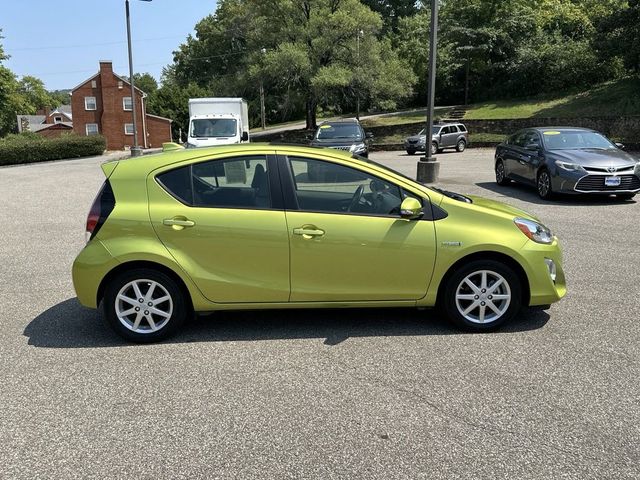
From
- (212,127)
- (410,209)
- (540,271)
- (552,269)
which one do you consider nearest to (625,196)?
(552,269)

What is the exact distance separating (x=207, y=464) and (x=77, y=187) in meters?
15.6

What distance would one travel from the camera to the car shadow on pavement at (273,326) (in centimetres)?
467

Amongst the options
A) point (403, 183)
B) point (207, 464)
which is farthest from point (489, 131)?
point (207, 464)

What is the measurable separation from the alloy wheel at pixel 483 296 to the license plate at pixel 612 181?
7595 millimetres

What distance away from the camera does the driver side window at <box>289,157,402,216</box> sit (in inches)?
181

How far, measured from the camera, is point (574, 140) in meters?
12.0

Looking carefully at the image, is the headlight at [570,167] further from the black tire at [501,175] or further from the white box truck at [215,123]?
the white box truck at [215,123]

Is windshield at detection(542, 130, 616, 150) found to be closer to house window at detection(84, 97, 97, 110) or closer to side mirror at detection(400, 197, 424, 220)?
side mirror at detection(400, 197, 424, 220)

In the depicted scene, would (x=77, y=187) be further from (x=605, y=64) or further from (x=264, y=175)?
(x=605, y=64)

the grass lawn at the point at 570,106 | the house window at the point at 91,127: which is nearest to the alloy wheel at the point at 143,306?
the grass lawn at the point at 570,106

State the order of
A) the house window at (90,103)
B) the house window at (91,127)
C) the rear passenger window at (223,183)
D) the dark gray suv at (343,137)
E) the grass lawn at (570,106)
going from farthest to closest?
1. the house window at (91,127)
2. the house window at (90,103)
3. the grass lawn at (570,106)
4. the dark gray suv at (343,137)
5. the rear passenger window at (223,183)

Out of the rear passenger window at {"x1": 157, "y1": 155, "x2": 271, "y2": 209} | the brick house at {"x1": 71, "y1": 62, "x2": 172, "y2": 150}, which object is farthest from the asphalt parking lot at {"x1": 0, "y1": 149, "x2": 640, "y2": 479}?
the brick house at {"x1": 71, "y1": 62, "x2": 172, "y2": 150}

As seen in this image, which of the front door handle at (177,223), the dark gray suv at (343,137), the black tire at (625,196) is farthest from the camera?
the dark gray suv at (343,137)

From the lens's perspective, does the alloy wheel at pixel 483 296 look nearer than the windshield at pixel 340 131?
Yes
